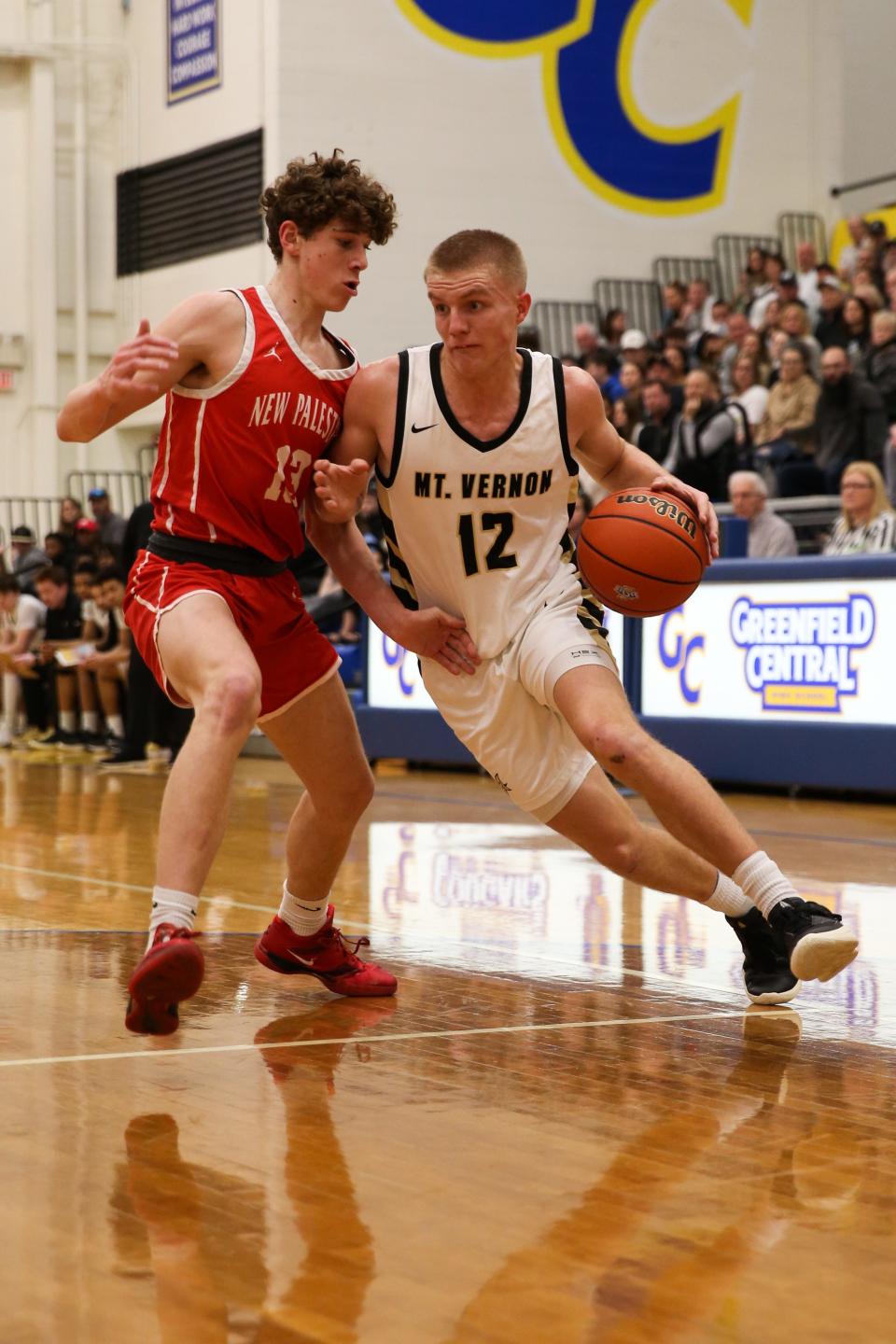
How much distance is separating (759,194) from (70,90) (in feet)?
28.0

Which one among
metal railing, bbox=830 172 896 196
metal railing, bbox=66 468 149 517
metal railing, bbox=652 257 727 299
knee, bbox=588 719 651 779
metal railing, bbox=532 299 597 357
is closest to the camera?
knee, bbox=588 719 651 779

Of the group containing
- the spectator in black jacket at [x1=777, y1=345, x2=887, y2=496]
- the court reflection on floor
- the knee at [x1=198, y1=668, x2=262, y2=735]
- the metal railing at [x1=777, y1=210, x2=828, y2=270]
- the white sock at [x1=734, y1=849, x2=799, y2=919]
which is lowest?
the court reflection on floor

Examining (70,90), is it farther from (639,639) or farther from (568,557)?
(568,557)

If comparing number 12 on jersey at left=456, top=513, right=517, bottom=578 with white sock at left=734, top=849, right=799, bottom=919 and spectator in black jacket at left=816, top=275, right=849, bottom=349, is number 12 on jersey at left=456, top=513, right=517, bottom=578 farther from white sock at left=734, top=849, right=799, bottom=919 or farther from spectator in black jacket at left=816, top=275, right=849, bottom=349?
spectator in black jacket at left=816, top=275, right=849, bottom=349

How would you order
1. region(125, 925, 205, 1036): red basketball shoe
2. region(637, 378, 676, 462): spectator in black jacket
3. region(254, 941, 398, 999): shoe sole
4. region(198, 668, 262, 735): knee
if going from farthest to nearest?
1. region(637, 378, 676, 462): spectator in black jacket
2. region(254, 941, 398, 999): shoe sole
3. region(198, 668, 262, 735): knee
4. region(125, 925, 205, 1036): red basketball shoe

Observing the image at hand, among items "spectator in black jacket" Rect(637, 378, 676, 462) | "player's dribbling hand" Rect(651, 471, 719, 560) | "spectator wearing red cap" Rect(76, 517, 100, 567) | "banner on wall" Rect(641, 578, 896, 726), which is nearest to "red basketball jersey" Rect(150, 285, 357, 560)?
"player's dribbling hand" Rect(651, 471, 719, 560)

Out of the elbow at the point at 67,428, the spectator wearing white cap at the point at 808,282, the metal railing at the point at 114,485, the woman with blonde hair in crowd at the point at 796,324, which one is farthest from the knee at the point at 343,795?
the metal railing at the point at 114,485

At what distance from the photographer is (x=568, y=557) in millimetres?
4570

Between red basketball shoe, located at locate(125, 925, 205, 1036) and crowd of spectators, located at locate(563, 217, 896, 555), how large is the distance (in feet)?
25.0

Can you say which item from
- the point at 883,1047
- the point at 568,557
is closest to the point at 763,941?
the point at 883,1047

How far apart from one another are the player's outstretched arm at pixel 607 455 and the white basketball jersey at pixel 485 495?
4 centimetres

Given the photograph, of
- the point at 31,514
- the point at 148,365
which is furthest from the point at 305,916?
the point at 31,514

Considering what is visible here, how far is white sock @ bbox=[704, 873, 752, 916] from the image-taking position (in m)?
4.41

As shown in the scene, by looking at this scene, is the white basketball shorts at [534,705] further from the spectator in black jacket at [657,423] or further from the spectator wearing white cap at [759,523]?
the spectator in black jacket at [657,423]
